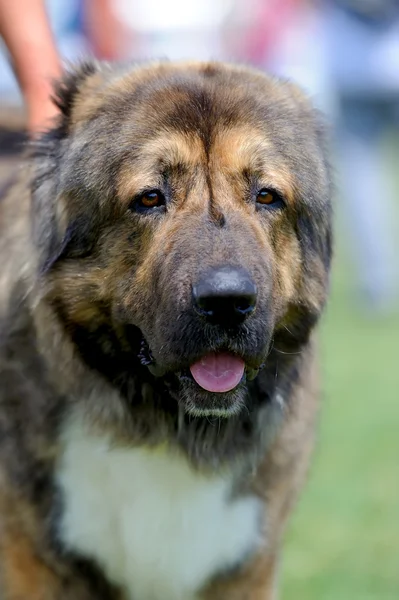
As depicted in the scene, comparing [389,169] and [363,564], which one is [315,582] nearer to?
[363,564]

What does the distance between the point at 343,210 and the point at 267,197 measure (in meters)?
5.75

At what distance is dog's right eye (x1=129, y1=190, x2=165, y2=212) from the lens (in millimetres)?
3168

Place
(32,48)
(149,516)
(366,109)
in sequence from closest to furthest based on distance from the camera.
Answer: (149,516) → (32,48) → (366,109)

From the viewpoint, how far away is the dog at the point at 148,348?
316 centimetres

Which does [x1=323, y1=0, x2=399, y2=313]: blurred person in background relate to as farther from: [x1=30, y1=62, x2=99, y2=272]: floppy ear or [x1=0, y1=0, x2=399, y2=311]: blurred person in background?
[x1=30, y1=62, x2=99, y2=272]: floppy ear

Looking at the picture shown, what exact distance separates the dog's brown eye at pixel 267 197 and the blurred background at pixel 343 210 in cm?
51

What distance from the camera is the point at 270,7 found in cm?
1295

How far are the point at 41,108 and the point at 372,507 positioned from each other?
2.25 metres

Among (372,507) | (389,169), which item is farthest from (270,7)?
(372,507)

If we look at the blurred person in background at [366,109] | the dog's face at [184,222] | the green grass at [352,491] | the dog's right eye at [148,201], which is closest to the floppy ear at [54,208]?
the dog's face at [184,222]

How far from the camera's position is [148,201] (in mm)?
3176

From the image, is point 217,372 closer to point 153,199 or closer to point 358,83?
point 153,199

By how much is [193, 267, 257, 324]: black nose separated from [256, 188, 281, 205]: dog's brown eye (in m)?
0.36

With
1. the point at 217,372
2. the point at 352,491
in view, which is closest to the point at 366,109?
the point at 352,491
